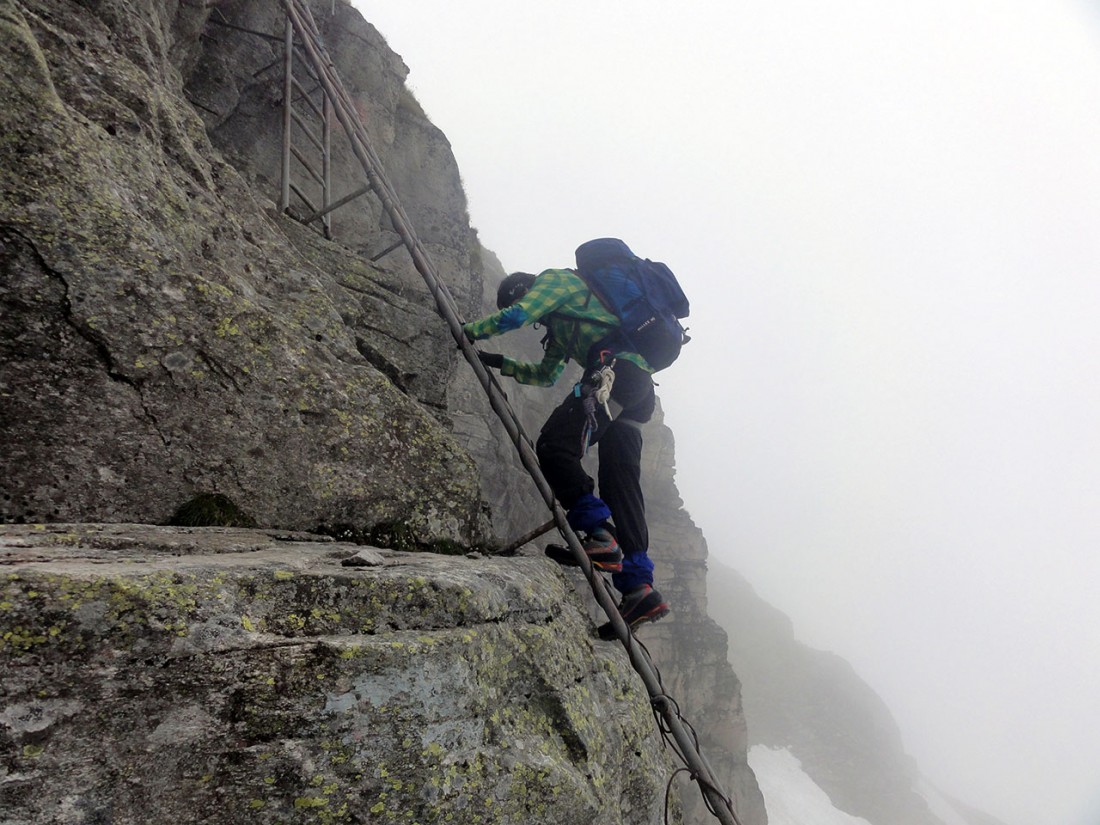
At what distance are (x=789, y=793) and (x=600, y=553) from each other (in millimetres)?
68576

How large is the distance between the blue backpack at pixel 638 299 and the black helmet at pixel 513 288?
0.86 metres

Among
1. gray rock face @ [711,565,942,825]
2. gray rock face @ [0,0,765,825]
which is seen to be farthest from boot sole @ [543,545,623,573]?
gray rock face @ [711,565,942,825]

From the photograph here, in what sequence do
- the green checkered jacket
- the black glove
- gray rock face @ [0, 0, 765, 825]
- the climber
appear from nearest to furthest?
gray rock face @ [0, 0, 765, 825], the climber, the green checkered jacket, the black glove

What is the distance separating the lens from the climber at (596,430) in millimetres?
5594

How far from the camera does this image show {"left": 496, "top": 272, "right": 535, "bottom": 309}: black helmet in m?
6.95

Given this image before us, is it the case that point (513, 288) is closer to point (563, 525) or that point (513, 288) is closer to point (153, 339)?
point (563, 525)

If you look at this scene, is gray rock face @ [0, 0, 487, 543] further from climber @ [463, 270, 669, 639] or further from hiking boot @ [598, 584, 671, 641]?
hiking boot @ [598, 584, 671, 641]

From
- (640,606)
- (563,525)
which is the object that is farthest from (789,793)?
(563,525)

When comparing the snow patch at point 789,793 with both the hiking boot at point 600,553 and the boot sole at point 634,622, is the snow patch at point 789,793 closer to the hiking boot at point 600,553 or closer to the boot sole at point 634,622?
the boot sole at point 634,622

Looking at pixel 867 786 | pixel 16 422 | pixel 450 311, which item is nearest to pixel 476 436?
pixel 450 311

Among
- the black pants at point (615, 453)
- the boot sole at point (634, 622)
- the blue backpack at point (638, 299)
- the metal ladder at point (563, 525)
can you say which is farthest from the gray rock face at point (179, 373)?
the blue backpack at point (638, 299)

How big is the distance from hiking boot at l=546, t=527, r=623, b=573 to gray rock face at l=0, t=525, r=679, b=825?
2029 mm

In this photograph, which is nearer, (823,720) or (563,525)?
(563,525)

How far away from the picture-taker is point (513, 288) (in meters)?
6.96
